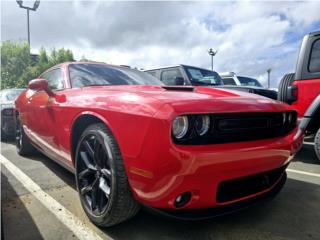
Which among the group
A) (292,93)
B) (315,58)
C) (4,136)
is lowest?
(4,136)

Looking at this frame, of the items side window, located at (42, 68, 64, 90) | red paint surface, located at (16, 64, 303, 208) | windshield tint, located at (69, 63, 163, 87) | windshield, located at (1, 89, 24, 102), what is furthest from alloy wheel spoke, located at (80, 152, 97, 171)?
windshield, located at (1, 89, 24, 102)

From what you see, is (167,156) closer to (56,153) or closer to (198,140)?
(198,140)

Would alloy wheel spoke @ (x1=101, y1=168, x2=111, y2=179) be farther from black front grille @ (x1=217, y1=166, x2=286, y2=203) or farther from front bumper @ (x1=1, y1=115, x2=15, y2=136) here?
front bumper @ (x1=1, y1=115, x2=15, y2=136)

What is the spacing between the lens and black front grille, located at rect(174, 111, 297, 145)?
1.79 m

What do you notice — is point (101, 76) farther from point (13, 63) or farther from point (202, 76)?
point (13, 63)

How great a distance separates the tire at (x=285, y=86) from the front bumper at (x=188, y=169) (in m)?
2.69

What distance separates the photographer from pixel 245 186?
81.6 inches

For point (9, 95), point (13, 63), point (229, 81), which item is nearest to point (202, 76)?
point (229, 81)

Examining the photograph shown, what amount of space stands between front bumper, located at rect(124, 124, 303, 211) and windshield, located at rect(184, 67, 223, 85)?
5206 mm

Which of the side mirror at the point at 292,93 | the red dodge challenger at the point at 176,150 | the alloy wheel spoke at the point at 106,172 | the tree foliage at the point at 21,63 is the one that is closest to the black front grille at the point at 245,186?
the red dodge challenger at the point at 176,150

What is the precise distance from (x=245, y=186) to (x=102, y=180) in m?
1.07

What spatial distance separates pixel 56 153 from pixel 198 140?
6.18 feet

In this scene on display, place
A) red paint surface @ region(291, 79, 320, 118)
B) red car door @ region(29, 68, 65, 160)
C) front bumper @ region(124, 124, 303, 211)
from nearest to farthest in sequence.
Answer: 1. front bumper @ region(124, 124, 303, 211)
2. red car door @ region(29, 68, 65, 160)
3. red paint surface @ region(291, 79, 320, 118)

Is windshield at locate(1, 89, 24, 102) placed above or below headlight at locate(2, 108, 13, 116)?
above
